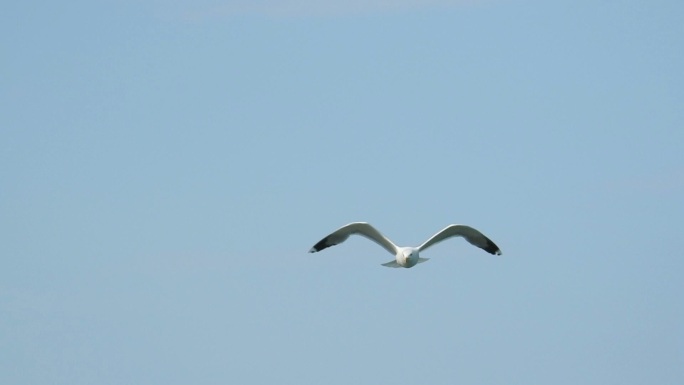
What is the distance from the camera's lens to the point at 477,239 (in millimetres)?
47281

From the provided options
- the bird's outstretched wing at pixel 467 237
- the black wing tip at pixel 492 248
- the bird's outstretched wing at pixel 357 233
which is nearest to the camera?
the bird's outstretched wing at pixel 357 233

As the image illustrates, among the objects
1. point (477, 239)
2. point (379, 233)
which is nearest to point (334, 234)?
point (379, 233)

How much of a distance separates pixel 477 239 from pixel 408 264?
4.28 m

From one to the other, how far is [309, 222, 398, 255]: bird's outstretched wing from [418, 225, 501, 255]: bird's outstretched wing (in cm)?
120

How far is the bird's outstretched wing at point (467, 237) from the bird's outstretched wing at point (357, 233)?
47.4 inches

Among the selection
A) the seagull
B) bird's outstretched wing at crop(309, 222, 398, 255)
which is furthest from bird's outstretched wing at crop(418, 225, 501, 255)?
bird's outstretched wing at crop(309, 222, 398, 255)

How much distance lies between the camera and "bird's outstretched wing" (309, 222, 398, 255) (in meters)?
46.0

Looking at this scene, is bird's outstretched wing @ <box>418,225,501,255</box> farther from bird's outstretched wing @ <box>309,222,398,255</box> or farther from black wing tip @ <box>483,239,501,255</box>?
bird's outstretched wing @ <box>309,222,398,255</box>

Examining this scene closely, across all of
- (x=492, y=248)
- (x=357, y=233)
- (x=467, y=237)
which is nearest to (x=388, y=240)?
(x=357, y=233)

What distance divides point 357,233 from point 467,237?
12.2 ft

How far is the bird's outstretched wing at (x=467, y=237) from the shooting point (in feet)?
152

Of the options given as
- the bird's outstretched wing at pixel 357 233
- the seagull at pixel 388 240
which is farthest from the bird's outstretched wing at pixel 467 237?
the bird's outstretched wing at pixel 357 233

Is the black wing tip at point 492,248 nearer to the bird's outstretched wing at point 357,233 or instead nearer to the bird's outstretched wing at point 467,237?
the bird's outstretched wing at point 467,237

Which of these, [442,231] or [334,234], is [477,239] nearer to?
[442,231]
